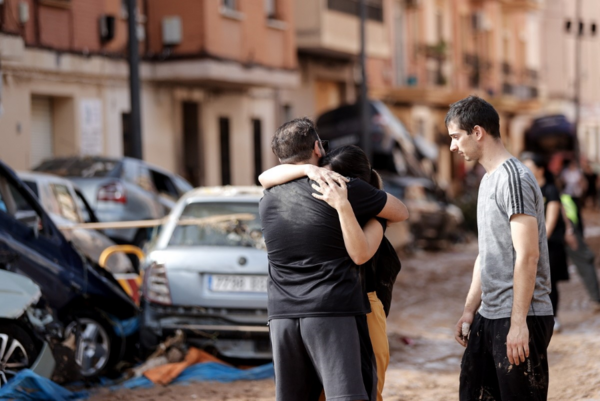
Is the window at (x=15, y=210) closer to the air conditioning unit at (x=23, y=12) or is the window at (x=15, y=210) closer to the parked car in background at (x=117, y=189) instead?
the parked car in background at (x=117, y=189)

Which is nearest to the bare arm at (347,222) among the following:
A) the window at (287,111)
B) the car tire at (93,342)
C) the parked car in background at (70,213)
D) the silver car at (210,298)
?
the silver car at (210,298)

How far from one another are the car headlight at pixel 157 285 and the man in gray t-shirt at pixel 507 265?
14.0ft

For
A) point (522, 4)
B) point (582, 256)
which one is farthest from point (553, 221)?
point (522, 4)

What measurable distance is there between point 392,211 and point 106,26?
60.1ft

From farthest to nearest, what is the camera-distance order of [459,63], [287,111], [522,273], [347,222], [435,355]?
1. [459,63]
2. [287,111]
3. [435,355]
4. [522,273]
5. [347,222]

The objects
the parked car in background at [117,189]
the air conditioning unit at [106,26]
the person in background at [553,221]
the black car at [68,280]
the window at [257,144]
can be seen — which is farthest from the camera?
the window at [257,144]

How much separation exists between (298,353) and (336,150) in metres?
0.90

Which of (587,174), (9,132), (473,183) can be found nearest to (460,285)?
(9,132)

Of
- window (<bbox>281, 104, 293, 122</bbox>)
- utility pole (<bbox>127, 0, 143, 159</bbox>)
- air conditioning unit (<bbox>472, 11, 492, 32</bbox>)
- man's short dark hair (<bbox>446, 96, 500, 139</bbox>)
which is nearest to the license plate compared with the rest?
man's short dark hair (<bbox>446, 96, 500, 139</bbox>)

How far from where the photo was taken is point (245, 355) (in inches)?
349

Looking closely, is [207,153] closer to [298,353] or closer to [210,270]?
[210,270]

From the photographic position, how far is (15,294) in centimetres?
736

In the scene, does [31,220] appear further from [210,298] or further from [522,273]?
[522,273]

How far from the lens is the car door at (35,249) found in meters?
8.04
